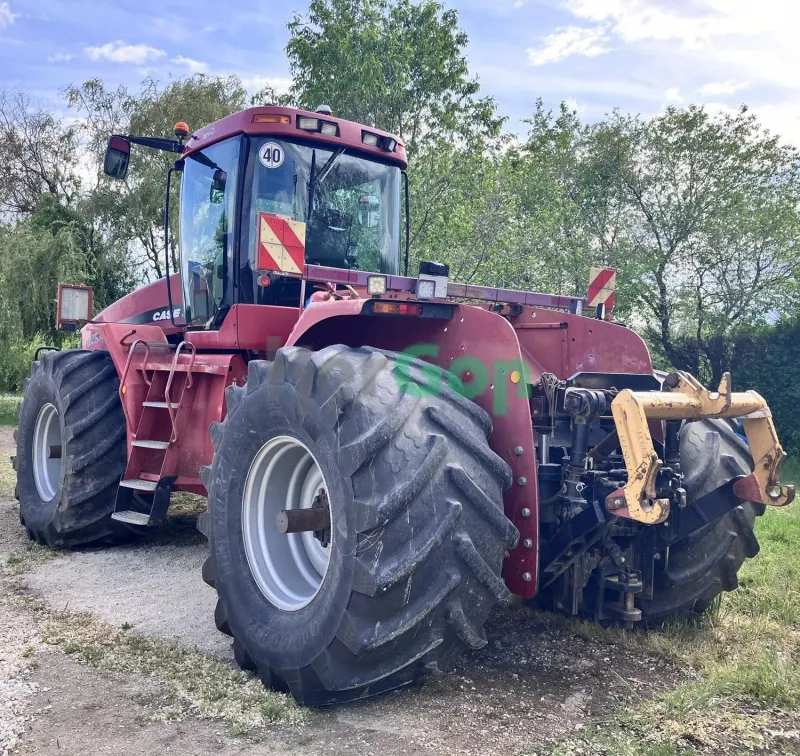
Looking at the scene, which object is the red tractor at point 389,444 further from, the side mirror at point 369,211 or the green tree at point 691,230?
the green tree at point 691,230

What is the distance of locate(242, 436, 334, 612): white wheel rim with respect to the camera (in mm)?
3416

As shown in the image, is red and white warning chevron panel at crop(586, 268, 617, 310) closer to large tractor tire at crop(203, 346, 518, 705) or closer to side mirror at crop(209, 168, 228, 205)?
large tractor tire at crop(203, 346, 518, 705)

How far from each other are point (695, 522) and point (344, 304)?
1.82m

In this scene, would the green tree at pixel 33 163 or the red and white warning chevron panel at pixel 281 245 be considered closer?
the red and white warning chevron panel at pixel 281 245

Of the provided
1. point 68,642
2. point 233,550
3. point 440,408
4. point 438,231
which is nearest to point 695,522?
Answer: point 440,408

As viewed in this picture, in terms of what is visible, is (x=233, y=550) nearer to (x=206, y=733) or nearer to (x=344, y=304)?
(x=206, y=733)

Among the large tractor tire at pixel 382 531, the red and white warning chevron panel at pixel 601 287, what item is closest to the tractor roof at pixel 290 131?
the red and white warning chevron panel at pixel 601 287

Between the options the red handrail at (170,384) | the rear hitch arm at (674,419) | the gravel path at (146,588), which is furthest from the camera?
the red handrail at (170,384)

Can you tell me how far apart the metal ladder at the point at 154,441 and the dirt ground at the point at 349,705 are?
2.55 ft

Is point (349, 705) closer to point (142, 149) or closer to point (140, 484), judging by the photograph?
point (140, 484)

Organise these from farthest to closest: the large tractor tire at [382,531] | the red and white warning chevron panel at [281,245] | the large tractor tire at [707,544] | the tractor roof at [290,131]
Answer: the tractor roof at [290,131]
the red and white warning chevron panel at [281,245]
the large tractor tire at [707,544]
the large tractor tire at [382,531]

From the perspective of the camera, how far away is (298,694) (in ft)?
9.59

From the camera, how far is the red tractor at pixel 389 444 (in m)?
2.75

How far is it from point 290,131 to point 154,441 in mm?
2250
